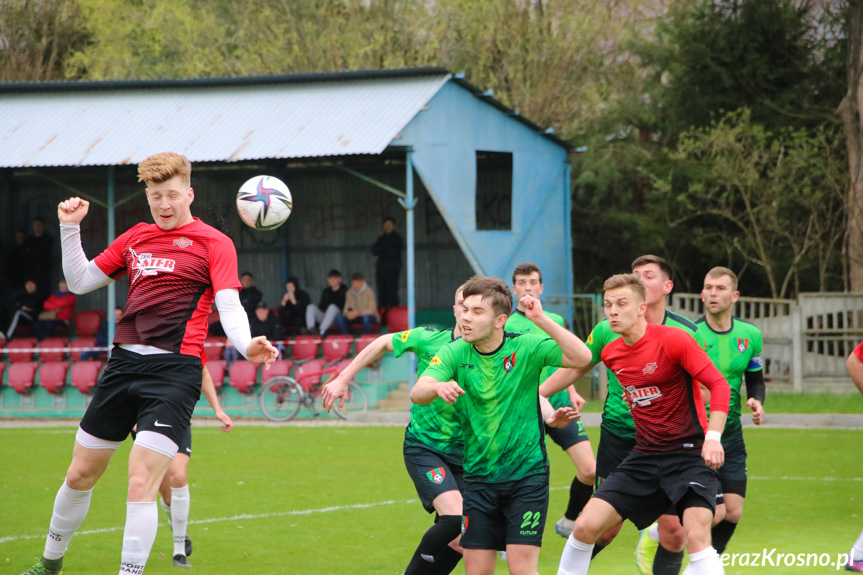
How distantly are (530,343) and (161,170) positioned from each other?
2138 millimetres

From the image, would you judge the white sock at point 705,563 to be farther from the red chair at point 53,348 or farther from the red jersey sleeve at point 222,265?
the red chair at point 53,348

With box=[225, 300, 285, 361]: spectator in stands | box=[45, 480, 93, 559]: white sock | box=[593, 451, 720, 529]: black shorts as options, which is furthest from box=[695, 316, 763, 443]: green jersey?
box=[225, 300, 285, 361]: spectator in stands

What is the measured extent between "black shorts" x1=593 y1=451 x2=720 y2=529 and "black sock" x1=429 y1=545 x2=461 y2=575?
2.82 feet

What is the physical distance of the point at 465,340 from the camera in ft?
18.7

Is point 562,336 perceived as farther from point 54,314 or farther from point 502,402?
point 54,314

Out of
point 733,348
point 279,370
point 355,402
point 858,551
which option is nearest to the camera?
point 858,551

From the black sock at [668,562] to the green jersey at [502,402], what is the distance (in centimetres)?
136

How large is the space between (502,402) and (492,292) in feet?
1.92

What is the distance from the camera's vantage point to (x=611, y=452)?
24.2 ft

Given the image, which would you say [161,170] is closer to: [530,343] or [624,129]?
[530,343]

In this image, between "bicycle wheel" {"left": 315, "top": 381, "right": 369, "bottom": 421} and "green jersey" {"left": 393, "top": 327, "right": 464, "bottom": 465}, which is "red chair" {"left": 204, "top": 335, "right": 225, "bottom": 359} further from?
"green jersey" {"left": 393, "top": 327, "right": 464, "bottom": 465}

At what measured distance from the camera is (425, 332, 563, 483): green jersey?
570cm

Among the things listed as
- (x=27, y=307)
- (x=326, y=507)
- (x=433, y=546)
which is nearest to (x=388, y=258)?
(x=27, y=307)

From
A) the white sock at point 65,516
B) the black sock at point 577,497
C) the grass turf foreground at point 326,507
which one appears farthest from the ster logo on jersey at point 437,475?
the black sock at point 577,497
